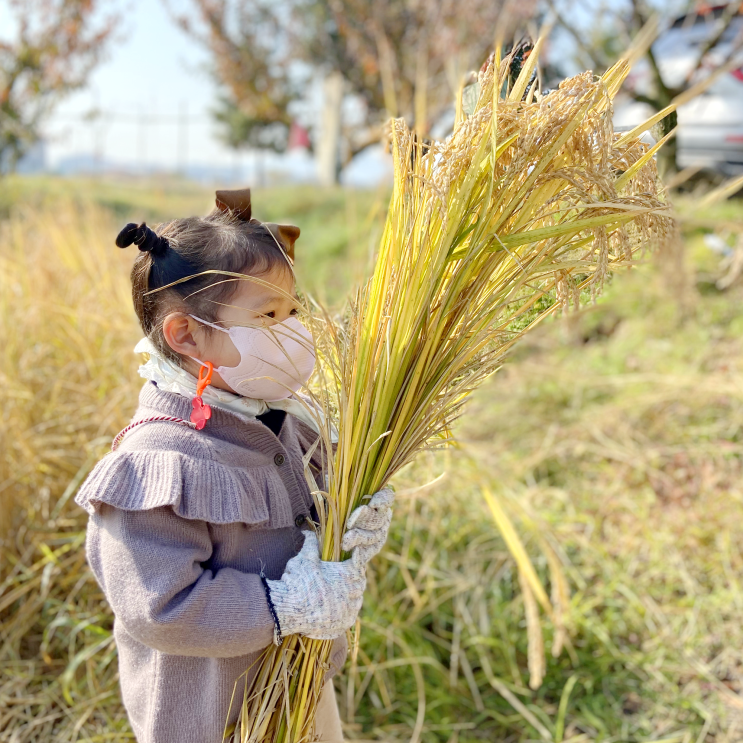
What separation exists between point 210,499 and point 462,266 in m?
0.56

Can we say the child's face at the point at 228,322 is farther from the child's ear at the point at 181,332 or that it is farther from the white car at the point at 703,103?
the white car at the point at 703,103

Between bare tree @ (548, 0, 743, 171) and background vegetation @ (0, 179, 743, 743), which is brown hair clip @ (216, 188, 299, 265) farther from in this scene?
bare tree @ (548, 0, 743, 171)

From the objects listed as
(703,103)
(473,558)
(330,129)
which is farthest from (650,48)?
(330,129)

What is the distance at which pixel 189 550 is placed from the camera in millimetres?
1149

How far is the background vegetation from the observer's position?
7.20 ft

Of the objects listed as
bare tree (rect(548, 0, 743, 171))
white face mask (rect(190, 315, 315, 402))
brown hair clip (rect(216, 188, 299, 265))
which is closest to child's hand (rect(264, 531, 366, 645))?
white face mask (rect(190, 315, 315, 402))

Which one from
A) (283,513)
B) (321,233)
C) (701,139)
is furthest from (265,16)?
(283,513)

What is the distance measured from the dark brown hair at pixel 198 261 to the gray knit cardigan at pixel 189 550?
159mm

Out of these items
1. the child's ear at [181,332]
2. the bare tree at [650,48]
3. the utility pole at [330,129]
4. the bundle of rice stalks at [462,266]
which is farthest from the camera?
the utility pole at [330,129]

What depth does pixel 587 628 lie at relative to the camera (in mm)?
2564

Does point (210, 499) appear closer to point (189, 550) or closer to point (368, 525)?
point (189, 550)

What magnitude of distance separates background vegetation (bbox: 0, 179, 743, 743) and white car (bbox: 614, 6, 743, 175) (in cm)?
222

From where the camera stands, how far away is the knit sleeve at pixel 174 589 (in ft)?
3.62

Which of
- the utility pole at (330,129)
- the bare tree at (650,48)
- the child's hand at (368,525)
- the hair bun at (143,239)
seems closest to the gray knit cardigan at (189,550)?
the child's hand at (368,525)
